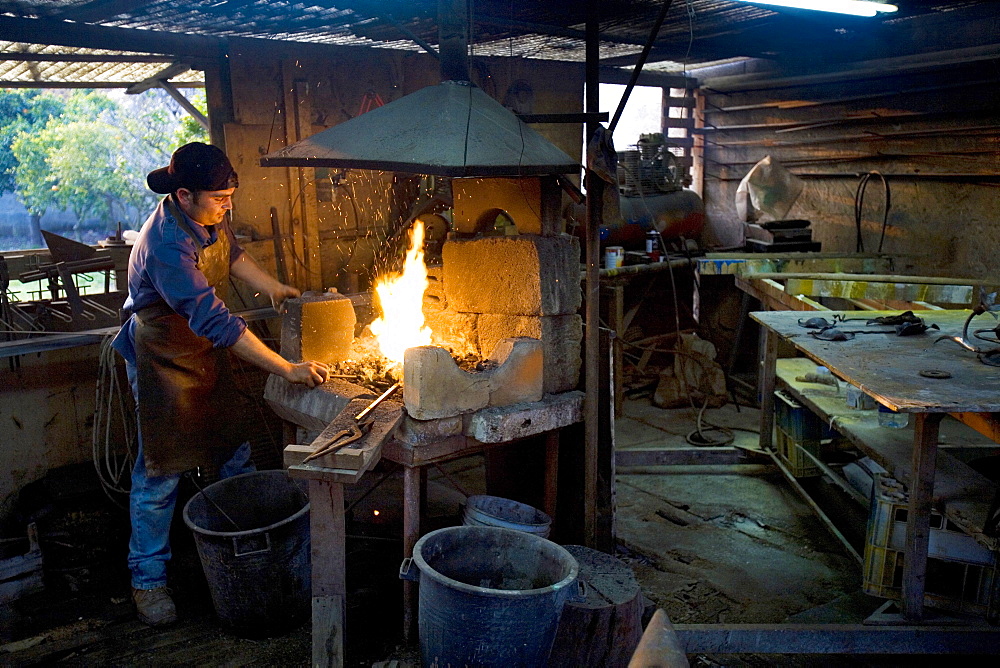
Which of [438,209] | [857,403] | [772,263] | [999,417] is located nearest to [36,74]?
[438,209]

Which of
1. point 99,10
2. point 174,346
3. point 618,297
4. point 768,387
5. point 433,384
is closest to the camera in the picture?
point 433,384

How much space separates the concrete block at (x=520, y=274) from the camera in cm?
428

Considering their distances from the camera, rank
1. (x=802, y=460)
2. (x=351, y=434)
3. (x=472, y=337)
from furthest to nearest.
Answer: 1. (x=802, y=460)
2. (x=472, y=337)
3. (x=351, y=434)

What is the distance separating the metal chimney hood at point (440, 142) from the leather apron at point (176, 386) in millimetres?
845

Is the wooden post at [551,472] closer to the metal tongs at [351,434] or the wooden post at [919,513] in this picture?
the metal tongs at [351,434]

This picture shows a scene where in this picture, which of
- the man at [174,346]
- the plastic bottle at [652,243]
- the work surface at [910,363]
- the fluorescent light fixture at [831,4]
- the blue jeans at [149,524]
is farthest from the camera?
the plastic bottle at [652,243]

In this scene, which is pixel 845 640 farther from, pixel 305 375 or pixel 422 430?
pixel 305 375

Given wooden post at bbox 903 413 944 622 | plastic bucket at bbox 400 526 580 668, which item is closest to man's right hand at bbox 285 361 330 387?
plastic bucket at bbox 400 526 580 668

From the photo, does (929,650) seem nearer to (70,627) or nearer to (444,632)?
(444,632)

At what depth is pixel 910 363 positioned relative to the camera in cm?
409

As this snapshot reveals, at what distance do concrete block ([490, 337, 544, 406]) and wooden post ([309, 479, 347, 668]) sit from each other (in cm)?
102

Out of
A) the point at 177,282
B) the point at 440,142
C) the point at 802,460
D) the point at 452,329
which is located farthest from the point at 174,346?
the point at 802,460

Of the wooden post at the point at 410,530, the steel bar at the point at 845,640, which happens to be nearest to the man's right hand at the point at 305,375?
the wooden post at the point at 410,530

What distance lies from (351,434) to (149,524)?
5.05ft
